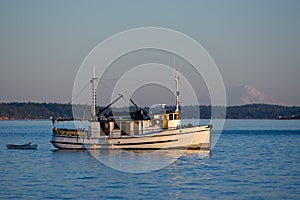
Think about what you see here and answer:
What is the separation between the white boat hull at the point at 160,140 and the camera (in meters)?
60.0

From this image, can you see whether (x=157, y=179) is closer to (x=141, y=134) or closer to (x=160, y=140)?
(x=160, y=140)

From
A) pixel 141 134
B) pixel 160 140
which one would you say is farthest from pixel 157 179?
pixel 141 134

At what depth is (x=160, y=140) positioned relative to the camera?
60.5 metres

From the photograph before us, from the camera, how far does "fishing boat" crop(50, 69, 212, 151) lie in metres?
60.3

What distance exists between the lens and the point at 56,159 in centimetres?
5753

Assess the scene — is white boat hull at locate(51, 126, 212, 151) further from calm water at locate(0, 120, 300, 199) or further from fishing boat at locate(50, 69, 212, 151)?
calm water at locate(0, 120, 300, 199)

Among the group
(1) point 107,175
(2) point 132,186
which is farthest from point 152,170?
(2) point 132,186

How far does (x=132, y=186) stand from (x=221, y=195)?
633cm

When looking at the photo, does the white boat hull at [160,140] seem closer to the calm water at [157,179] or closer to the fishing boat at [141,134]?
the fishing boat at [141,134]

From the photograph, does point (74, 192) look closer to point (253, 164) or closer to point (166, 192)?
point (166, 192)

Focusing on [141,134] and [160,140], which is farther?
[141,134]

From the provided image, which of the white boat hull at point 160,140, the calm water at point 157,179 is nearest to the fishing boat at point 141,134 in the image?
the white boat hull at point 160,140

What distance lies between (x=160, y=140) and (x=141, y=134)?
8.33 feet

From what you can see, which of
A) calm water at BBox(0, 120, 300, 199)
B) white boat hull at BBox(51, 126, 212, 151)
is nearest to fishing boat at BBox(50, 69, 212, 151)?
white boat hull at BBox(51, 126, 212, 151)
